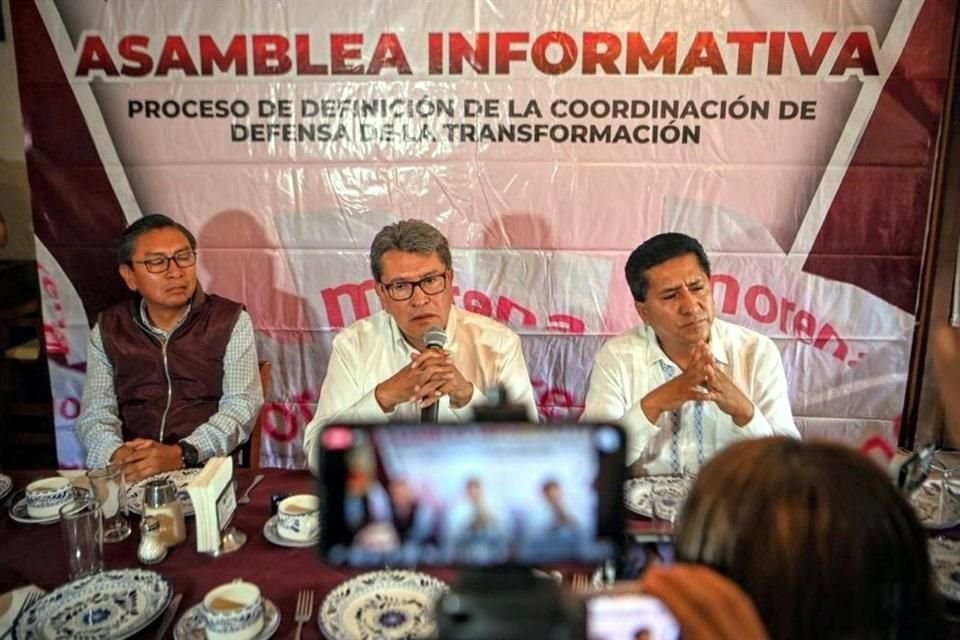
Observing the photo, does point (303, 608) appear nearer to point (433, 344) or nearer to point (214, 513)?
point (214, 513)

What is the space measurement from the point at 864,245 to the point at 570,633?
2320 mm

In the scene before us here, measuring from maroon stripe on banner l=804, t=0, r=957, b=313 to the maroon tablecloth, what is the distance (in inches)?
74.7

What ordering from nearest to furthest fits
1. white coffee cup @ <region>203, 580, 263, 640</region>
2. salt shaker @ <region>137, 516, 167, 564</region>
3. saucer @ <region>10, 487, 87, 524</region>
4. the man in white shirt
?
white coffee cup @ <region>203, 580, 263, 640</region> → salt shaker @ <region>137, 516, 167, 564</region> → saucer @ <region>10, 487, 87, 524</region> → the man in white shirt

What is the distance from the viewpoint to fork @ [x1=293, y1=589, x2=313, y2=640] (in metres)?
1.20

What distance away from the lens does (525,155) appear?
2531mm

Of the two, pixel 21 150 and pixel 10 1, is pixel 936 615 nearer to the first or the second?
pixel 10 1

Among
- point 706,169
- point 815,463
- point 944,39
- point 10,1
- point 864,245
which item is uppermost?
point 10,1

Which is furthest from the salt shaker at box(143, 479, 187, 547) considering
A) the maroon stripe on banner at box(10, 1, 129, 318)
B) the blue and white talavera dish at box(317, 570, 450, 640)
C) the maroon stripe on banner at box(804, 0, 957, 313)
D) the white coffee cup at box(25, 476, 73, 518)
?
the maroon stripe on banner at box(804, 0, 957, 313)

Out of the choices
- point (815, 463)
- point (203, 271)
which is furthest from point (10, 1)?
point (815, 463)

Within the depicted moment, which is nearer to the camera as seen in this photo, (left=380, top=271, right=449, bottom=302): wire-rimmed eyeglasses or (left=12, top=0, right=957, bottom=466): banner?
(left=380, top=271, right=449, bottom=302): wire-rimmed eyeglasses

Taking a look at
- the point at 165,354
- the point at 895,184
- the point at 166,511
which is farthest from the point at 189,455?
the point at 895,184

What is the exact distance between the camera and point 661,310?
2.04m

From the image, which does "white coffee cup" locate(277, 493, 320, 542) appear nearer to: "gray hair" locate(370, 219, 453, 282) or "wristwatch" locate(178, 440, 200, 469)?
"wristwatch" locate(178, 440, 200, 469)

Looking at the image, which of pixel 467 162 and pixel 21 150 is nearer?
pixel 467 162
